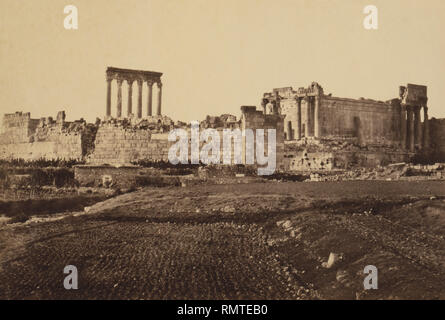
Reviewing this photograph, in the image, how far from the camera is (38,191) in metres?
17.1

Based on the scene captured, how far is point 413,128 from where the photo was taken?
37.7 meters

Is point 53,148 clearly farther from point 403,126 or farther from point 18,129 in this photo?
point 403,126

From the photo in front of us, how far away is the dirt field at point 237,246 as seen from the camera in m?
11.5

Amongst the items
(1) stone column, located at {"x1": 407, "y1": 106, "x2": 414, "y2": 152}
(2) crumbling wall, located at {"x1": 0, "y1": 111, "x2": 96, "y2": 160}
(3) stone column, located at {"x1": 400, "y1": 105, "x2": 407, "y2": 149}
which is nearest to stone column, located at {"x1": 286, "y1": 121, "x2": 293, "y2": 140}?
(3) stone column, located at {"x1": 400, "y1": 105, "x2": 407, "y2": 149}

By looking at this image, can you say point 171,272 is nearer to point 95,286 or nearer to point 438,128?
point 95,286

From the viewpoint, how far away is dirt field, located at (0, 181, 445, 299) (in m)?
11.5

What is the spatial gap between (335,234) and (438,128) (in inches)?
1121

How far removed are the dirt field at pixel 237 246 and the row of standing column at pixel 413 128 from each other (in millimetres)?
21671

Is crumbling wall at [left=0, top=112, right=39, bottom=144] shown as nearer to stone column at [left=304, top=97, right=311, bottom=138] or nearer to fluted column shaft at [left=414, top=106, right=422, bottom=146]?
stone column at [left=304, top=97, right=311, bottom=138]

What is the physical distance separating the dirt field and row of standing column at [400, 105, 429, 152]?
21671 mm

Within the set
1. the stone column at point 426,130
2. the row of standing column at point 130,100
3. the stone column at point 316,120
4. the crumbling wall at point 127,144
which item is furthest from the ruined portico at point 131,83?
the stone column at point 426,130

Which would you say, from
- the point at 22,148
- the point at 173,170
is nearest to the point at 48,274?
the point at 173,170

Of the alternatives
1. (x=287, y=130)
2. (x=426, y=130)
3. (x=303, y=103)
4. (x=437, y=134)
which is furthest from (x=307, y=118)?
(x=437, y=134)
